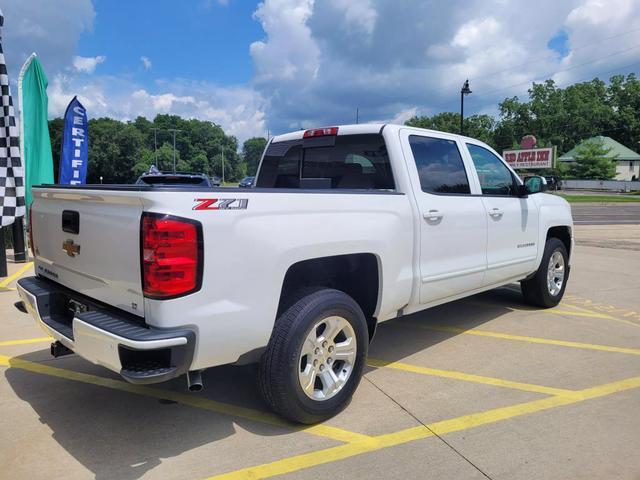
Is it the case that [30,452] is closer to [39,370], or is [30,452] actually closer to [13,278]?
[39,370]

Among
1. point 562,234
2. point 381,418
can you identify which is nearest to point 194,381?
point 381,418

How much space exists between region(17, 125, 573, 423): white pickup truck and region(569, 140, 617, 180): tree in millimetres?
75315

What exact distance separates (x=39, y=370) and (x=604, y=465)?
4.20 metres

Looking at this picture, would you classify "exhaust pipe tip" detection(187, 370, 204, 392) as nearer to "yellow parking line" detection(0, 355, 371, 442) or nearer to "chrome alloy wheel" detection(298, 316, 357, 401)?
"chrome alloy wheel" detection(298, 316, 357, 401)

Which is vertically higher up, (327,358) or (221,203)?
(221,203)

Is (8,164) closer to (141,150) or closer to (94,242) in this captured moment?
(94,242)

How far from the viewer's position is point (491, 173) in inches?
198

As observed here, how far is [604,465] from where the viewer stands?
9.17 ft

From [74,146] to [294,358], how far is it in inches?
484

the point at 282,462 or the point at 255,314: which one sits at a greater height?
the point at 255,314

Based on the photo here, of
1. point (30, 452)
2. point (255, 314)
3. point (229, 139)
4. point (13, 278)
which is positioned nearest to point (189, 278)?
point (255, 314)

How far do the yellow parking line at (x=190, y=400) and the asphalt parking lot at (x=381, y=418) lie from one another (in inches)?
0.6

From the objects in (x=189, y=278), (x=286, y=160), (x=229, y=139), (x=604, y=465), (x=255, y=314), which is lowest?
(x=604, y=465)

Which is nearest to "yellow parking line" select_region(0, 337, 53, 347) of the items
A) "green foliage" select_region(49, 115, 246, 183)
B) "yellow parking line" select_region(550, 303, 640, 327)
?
"yellow parking line" select_region(550, 303, 640, 327)
